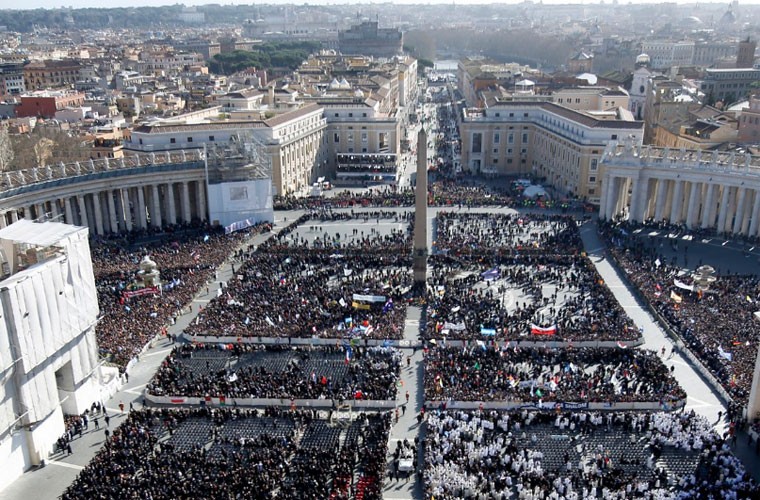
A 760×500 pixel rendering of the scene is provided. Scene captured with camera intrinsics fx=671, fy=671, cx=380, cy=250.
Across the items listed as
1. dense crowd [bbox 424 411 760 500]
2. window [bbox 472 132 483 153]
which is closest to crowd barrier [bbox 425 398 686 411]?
dense crowd [bbox 424 411 760 500]

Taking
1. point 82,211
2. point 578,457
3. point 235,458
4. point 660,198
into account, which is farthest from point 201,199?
point 578,457

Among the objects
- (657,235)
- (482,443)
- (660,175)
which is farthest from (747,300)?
(482,443)

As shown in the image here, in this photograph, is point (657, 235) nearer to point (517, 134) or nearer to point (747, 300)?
point (747, 300)

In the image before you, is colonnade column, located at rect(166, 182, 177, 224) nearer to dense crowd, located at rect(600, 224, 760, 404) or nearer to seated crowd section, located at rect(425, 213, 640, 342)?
seated crowd section, located at rect(425, 213, 640, 342)

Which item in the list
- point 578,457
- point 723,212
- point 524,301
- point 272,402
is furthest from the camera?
point 723,212

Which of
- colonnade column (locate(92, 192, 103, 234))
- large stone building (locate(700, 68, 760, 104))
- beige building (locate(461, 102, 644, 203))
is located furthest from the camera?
large stone building (locate(700, 68, 760, 104))

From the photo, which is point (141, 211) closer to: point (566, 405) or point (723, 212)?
point (566, 405)
